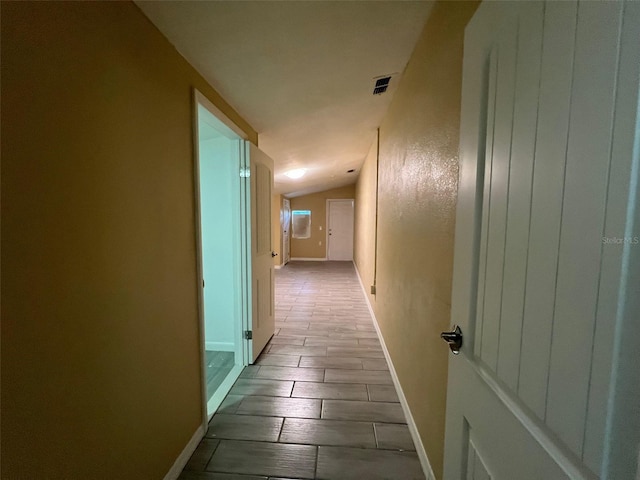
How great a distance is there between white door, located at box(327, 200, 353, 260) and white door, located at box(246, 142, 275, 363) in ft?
19.8

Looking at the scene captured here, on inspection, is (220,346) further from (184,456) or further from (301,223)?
(301,223)

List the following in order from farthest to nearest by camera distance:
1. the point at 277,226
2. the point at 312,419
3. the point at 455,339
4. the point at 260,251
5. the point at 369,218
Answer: the point at 277,226
the point at 369,218
the point at 260,251
the point at 312,419
the point at 455,339

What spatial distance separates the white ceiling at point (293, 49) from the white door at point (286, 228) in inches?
213

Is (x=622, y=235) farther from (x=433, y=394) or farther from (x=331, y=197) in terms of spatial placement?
(x=331, y=197)

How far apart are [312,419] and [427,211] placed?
59.2 inches

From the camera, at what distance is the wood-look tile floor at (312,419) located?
1526 millimetres

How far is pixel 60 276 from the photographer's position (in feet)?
2.77

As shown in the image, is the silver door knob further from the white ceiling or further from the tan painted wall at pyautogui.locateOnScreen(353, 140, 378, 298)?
the tan painted wall at pyautogui.locateOnScreen(353, 140, 378, 298)

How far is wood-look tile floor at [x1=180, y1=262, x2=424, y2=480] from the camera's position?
1526 millimetres

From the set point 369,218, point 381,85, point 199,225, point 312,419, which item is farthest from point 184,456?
point 369,218

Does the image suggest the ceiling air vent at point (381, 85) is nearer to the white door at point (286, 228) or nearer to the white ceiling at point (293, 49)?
the white ceiling at point (293, 49)

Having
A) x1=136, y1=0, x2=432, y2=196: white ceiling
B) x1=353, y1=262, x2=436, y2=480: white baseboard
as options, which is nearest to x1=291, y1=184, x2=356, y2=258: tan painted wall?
x1=136, y1=0, x2=432, y2=196: white ceiling

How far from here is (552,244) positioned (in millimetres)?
506

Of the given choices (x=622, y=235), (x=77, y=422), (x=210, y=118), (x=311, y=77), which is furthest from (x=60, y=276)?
(x=311, y=77)
